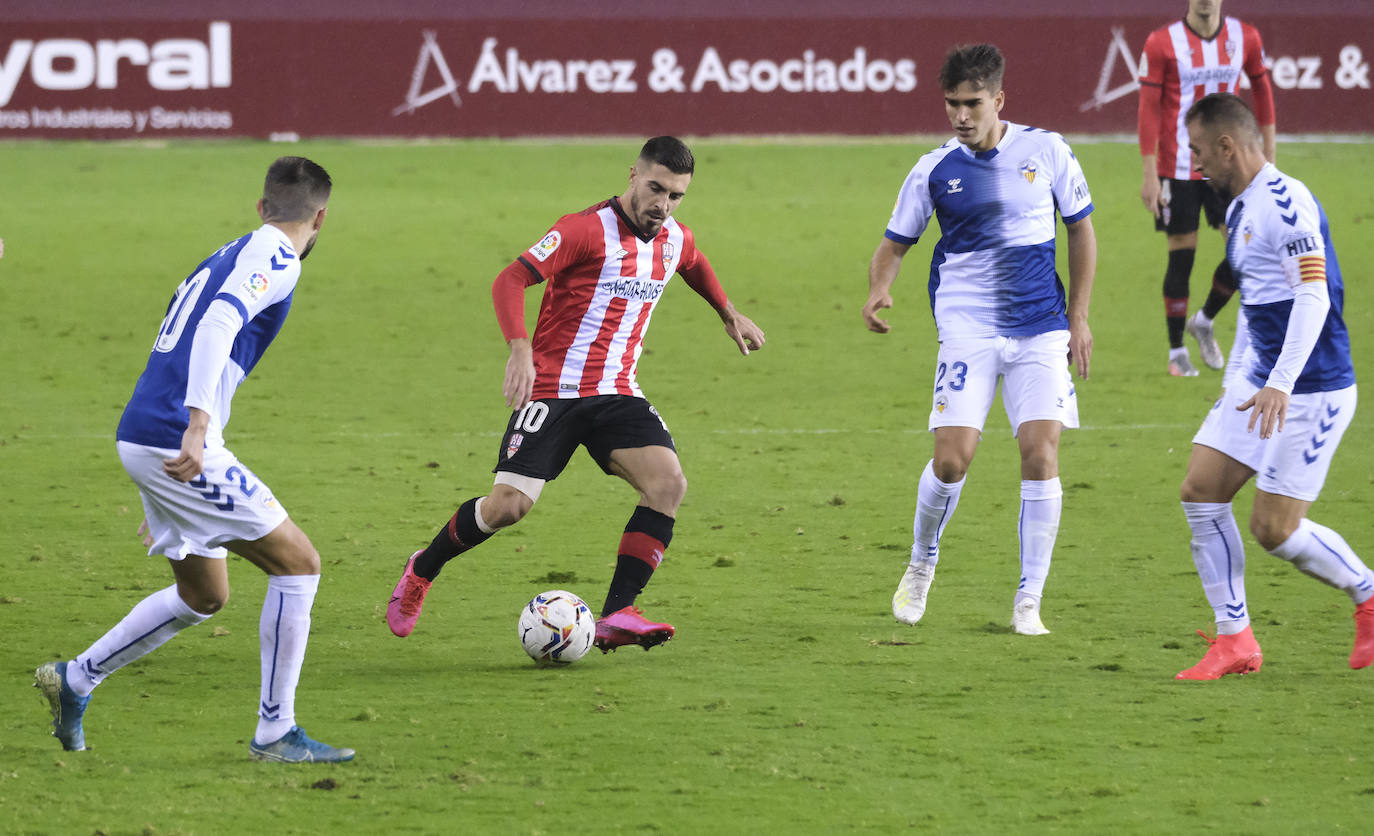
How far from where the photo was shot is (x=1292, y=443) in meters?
5.96

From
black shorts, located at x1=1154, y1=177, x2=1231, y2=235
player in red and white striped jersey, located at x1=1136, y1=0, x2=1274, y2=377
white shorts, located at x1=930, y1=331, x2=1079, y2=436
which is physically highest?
player in red and white striped jersey, located at x1=1136, y1=0, x2=1274, y2=377

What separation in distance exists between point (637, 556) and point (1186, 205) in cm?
704

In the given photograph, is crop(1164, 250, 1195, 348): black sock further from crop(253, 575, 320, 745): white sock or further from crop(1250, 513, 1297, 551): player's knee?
crop(253, 575, 320, 745): white sock

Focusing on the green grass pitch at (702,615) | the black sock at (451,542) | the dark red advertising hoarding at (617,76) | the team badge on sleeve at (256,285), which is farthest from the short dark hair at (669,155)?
the dark red advertising hoarding at (617,76)

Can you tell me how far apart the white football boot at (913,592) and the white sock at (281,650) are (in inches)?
104

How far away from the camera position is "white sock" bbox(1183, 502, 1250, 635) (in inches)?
242

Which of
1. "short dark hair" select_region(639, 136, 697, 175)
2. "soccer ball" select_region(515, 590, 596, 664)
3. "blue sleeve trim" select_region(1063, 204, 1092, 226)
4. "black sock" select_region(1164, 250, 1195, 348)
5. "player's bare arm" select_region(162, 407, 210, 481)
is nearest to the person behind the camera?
"player's bare arm" select_region(162, 407, 210, 481)

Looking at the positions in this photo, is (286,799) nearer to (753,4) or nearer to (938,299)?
(938,299)

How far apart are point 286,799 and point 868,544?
4.13 m

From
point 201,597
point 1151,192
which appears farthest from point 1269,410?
point 1151,192

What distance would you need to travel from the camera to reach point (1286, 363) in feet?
18.8

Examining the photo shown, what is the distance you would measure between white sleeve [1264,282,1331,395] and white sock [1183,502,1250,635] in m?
0.60

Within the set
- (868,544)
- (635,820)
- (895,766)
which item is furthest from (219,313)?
(868,544)

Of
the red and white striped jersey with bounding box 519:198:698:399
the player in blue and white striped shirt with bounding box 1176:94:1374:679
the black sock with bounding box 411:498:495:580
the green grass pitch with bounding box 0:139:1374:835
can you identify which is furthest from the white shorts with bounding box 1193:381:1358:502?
the black sock with bounding box 411:498:495:580
